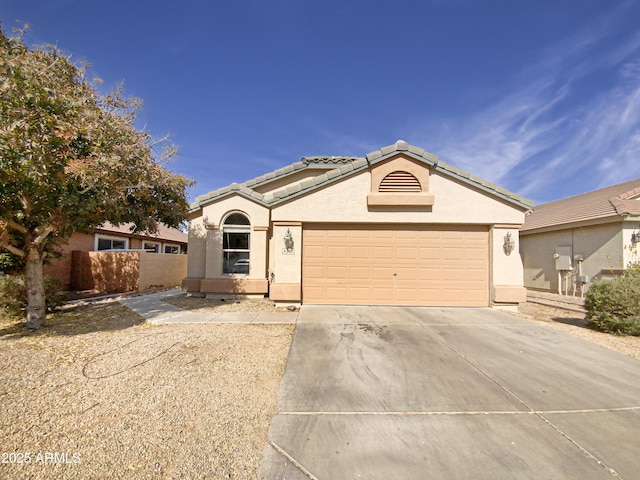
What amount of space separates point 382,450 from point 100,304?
10.7 m

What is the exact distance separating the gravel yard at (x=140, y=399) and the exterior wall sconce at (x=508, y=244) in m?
2.86

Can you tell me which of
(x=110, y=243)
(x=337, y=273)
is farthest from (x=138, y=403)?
(x=110, y=243)

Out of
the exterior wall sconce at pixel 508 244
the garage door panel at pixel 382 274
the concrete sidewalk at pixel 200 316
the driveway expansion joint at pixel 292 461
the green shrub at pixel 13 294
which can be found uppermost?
the exterior wall sconce at pixel 508 244

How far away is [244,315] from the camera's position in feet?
24.4

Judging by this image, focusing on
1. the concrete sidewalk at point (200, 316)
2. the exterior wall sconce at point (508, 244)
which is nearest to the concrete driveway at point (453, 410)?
the concrete sidewalk at point (200, 316)

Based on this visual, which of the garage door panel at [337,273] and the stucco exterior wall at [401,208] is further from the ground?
the stucco exterior wall at [401,208]

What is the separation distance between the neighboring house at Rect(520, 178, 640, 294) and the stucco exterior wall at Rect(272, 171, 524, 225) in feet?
21.5

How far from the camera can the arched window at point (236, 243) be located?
9.80 m

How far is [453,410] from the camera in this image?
10.6ft

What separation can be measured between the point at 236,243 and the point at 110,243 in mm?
11115

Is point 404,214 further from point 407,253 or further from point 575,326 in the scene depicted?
point 575,326

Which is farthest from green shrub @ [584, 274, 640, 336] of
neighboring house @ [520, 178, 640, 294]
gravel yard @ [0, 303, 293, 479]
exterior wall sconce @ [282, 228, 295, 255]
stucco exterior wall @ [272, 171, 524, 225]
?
exterior wall sconce @ [282, 228, 295, 255]

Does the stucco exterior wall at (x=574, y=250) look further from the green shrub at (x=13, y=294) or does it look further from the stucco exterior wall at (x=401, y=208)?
the green shrub at (x=13, y=294)

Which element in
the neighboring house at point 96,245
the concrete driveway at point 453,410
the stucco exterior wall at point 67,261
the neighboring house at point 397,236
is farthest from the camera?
the neighboring house at point 96,245
